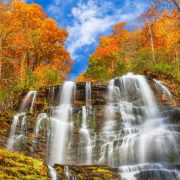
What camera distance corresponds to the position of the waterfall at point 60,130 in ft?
45.9

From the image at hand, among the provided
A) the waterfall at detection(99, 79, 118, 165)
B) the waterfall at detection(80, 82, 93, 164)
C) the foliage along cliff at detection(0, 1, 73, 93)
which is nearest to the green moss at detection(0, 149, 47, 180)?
the waterfall at detection(99, 79, 118, 165)

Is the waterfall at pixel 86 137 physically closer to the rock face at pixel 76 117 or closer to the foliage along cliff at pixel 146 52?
the rock face at pixel 76 117

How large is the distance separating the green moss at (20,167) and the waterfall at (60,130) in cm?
631

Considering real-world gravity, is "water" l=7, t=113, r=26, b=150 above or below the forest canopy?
below

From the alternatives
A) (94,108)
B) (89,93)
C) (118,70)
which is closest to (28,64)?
(118,70)

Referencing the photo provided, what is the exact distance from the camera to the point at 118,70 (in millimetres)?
28422

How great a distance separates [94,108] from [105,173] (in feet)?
25.1

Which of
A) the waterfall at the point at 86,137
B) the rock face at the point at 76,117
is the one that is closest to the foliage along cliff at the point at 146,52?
the rock face at the point at 76,117

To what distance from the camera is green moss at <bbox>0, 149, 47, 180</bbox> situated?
6.61 meters

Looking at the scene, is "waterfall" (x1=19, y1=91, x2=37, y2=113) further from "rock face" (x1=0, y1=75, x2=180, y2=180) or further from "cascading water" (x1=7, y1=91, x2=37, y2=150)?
"cascading water" (x1=7, y1=91, x2=37, y2=150)

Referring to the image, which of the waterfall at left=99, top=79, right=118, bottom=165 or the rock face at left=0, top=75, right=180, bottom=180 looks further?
the rock face at left=0, top=75, right=180, bottom=180

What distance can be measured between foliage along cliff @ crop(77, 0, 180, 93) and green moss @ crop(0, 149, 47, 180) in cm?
1190

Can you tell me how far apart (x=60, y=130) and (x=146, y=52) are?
1726 cm

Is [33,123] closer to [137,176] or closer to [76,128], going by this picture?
[76,128]
